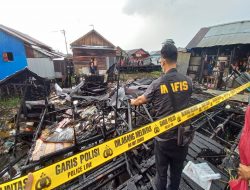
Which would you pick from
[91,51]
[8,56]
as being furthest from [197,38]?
[8,56]

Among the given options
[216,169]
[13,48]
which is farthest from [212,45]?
[13,48]

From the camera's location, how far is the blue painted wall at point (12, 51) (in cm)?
1692

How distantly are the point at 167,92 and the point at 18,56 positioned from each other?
20.0 meters

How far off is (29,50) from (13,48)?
1.49 m

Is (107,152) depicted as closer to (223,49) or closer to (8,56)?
(8,56)

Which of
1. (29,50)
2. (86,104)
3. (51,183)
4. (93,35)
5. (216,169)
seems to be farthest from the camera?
(93,35)

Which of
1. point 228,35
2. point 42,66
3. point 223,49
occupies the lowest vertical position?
point 42,66

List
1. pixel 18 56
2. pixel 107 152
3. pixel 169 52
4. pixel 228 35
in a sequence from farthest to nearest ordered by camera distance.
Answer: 1. pixel 228 35
2. pixel 18 56
3. pixel 169 52
4. pixel 107 152

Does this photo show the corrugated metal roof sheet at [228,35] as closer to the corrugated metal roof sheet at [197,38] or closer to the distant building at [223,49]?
the distant building at [223,49]

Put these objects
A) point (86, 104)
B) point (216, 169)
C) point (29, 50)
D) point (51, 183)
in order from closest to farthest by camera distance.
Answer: point (51, 183) < point (216, 169) < point (86, 104) < point (29, 50)

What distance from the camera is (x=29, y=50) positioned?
18.0 metres

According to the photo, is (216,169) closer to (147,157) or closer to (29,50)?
(147,157)

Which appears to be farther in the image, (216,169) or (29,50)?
(29,50)

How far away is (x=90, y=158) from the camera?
1635 millimetres
